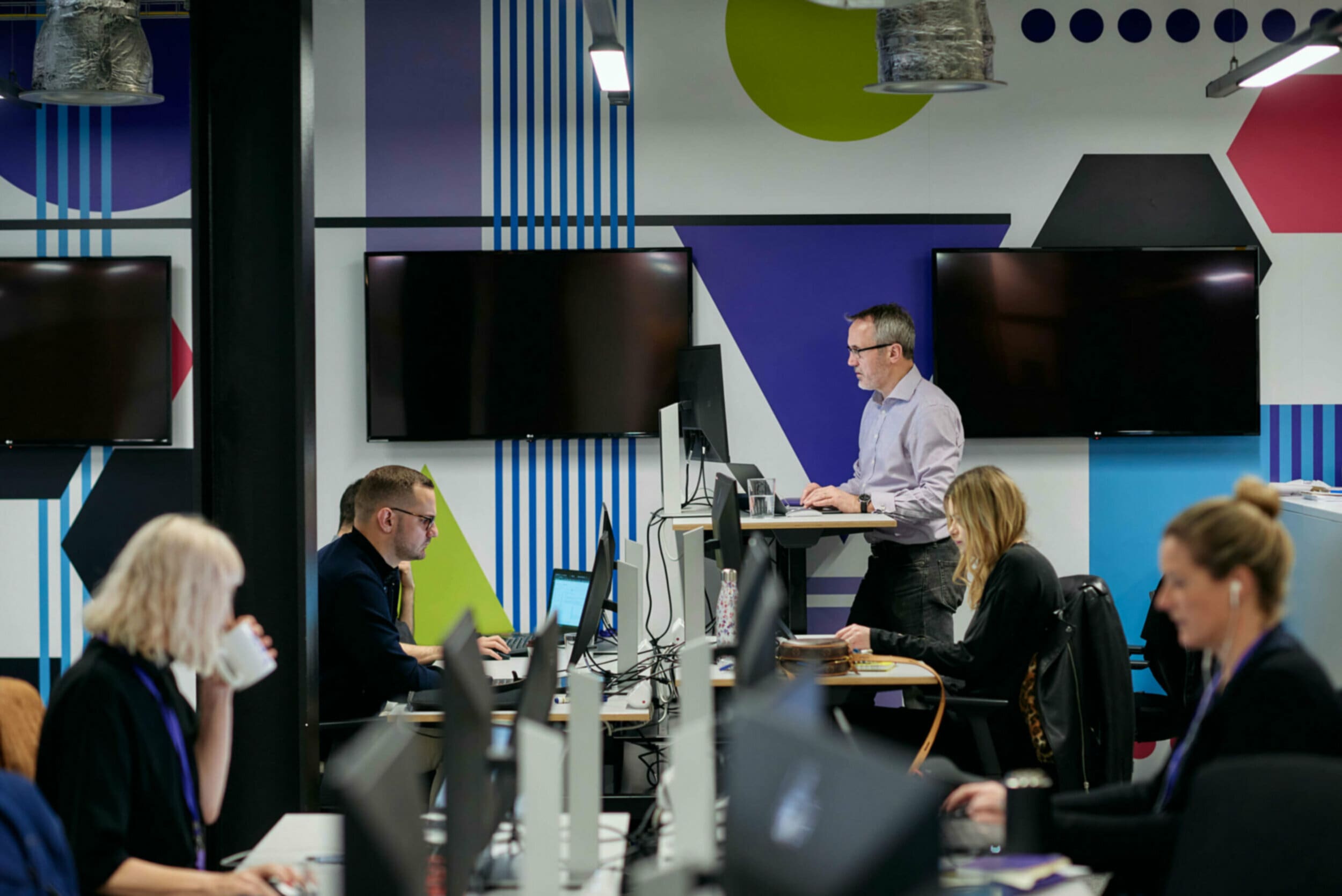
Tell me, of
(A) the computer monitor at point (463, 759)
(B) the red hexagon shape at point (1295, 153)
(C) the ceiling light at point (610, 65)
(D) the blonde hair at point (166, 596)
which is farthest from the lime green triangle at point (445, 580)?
(B) the red hexagon shape at point (1295, 153)

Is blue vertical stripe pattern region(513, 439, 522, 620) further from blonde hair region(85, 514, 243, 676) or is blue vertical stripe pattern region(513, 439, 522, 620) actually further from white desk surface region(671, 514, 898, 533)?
blonde hair region(85, 514, 243, 676)

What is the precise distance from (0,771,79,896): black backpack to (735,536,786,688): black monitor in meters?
1.08

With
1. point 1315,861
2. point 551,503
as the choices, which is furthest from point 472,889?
point 551,503

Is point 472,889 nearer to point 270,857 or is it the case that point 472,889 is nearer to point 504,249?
point 270,857

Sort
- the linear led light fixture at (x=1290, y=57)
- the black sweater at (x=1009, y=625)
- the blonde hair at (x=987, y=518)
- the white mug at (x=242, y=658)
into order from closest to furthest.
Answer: the white mug at (x=242, y=658), the black sweater at (x=1009, y=625), the blonde hair at (x=987, y=518), the linear led light fixture at (x=1290, y=57)

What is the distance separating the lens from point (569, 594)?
3.99 meters

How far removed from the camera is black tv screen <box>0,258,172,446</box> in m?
5.07

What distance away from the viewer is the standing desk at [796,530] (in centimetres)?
421

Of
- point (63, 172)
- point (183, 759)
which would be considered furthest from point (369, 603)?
point (63, 172)

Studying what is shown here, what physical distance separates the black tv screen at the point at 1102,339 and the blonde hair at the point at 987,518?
1948mm

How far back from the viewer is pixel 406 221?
5.14 meters

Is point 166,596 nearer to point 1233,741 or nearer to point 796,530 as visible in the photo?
point 1233,741

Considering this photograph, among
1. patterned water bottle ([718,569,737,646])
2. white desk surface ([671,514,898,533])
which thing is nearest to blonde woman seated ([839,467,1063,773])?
patterned water bottle ([718,569,737,646])

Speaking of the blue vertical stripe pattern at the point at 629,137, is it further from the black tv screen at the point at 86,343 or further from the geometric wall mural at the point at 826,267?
the black tv screen at the point at 86,343
